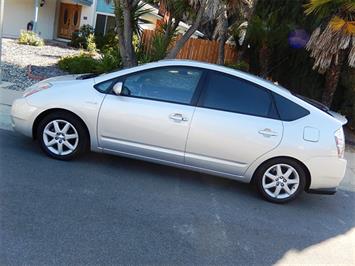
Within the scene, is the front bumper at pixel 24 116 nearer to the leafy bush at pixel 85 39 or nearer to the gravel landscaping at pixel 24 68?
the gravel landscaping at pixel 24 68

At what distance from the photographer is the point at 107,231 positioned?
3.77m

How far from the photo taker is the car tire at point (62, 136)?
5.19m

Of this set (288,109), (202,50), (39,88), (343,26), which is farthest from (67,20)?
(288,109)

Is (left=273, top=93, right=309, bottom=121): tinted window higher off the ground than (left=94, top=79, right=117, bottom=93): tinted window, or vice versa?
(left=273, top=93, right=309, bottom=121): tinted window

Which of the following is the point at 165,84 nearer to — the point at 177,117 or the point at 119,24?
the point at 177,117

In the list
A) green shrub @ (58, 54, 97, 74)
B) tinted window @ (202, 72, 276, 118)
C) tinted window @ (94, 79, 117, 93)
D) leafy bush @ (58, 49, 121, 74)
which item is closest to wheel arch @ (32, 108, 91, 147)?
tinted window @ (94, 79, 117, 93)

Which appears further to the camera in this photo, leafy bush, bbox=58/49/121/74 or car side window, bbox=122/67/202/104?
leafy bush, bbox=58/49/121/74

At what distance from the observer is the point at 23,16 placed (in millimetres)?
23734

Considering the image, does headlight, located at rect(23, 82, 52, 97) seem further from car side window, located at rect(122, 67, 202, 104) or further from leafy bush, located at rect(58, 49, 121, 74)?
leafy bush, located at rect(58, 49, 121, 74)

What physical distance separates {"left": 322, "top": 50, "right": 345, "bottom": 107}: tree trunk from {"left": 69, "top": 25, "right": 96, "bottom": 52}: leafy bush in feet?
43.8

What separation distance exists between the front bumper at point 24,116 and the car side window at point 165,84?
4.00 ft

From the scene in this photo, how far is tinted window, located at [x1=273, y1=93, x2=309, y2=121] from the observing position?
16.6 ft

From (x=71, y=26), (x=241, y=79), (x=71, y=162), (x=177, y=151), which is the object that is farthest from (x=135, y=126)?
(x=71, y=26)

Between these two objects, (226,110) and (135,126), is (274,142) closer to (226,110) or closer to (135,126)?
(226,110)
